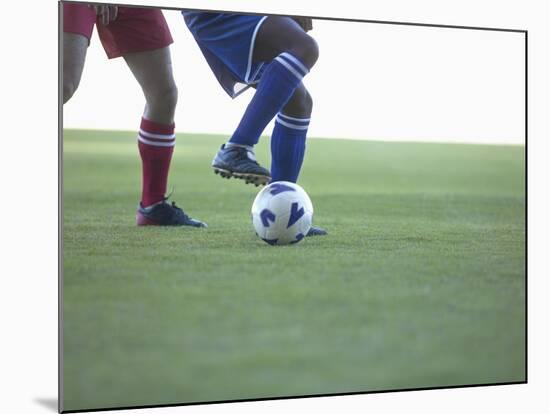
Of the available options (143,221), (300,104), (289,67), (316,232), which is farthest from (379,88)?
(143,221)

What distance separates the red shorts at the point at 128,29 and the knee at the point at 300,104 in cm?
61

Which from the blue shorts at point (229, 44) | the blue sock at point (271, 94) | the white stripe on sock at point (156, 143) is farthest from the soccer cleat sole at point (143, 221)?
the blue shorts at point (229, 44)

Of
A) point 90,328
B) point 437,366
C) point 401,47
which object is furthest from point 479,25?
point 90,328

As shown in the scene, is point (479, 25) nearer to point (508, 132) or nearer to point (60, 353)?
point (508, 132)

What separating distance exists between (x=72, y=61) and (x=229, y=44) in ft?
2.51

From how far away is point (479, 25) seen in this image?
4.23 metres

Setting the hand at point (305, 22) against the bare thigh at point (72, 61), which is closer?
the bare thigh at point (72, 61)

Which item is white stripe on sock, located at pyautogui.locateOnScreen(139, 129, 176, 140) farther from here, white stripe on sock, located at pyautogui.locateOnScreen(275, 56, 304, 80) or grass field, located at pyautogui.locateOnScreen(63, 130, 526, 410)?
white stripe on sock, located at pyautogui.locateOnScreen(275, 56, 304, 80)

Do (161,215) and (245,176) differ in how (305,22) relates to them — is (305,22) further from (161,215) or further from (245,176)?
(161,215)

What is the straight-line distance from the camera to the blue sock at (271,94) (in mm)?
3994

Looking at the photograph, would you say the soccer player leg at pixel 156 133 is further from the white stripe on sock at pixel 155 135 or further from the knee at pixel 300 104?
the knee at pixel 300 104

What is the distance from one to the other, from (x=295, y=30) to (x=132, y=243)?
113cm

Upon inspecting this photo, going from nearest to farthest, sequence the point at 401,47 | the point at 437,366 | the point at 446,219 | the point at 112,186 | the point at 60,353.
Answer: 1. the point at 60,353
2. the point at 437,366
3. the point at 401,47
4. the point at 446,219
5. the point at 112,186

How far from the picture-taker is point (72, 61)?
3.53m
